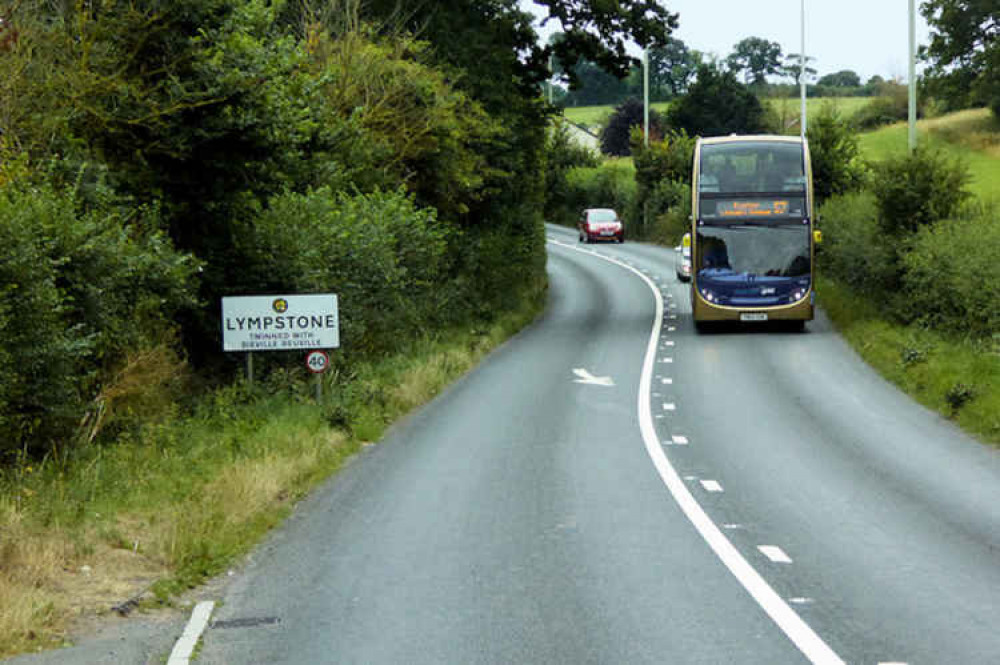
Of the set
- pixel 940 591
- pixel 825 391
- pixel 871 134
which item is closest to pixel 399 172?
pixel 825 391

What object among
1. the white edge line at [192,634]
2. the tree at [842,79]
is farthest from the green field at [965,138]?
the tree at [842,79]

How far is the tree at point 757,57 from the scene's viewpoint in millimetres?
142000

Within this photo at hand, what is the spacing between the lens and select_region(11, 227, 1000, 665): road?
7277mm

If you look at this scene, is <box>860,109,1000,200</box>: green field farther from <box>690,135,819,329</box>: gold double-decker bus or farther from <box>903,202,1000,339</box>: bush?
<box>903,202,1000,339</box>: bush

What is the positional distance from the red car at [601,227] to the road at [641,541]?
45127 millimetres

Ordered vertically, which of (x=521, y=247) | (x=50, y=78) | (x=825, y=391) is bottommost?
(x=825, y=391)

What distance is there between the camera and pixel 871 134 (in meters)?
87.9

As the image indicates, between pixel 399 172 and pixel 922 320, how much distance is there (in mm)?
12124

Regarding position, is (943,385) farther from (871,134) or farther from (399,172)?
(871,134)

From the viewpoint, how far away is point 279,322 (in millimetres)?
16688

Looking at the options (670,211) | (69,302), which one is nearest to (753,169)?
(69,302)

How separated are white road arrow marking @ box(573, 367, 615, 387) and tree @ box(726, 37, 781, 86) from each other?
12453 cm

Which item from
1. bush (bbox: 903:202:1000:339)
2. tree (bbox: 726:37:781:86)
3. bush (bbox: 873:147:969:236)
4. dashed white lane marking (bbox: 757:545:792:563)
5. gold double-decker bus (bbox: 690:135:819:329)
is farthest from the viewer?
tree (bbox: 726:37:781:86)

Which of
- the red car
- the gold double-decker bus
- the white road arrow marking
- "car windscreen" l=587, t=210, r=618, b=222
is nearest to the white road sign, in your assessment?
the white road arrow marking
